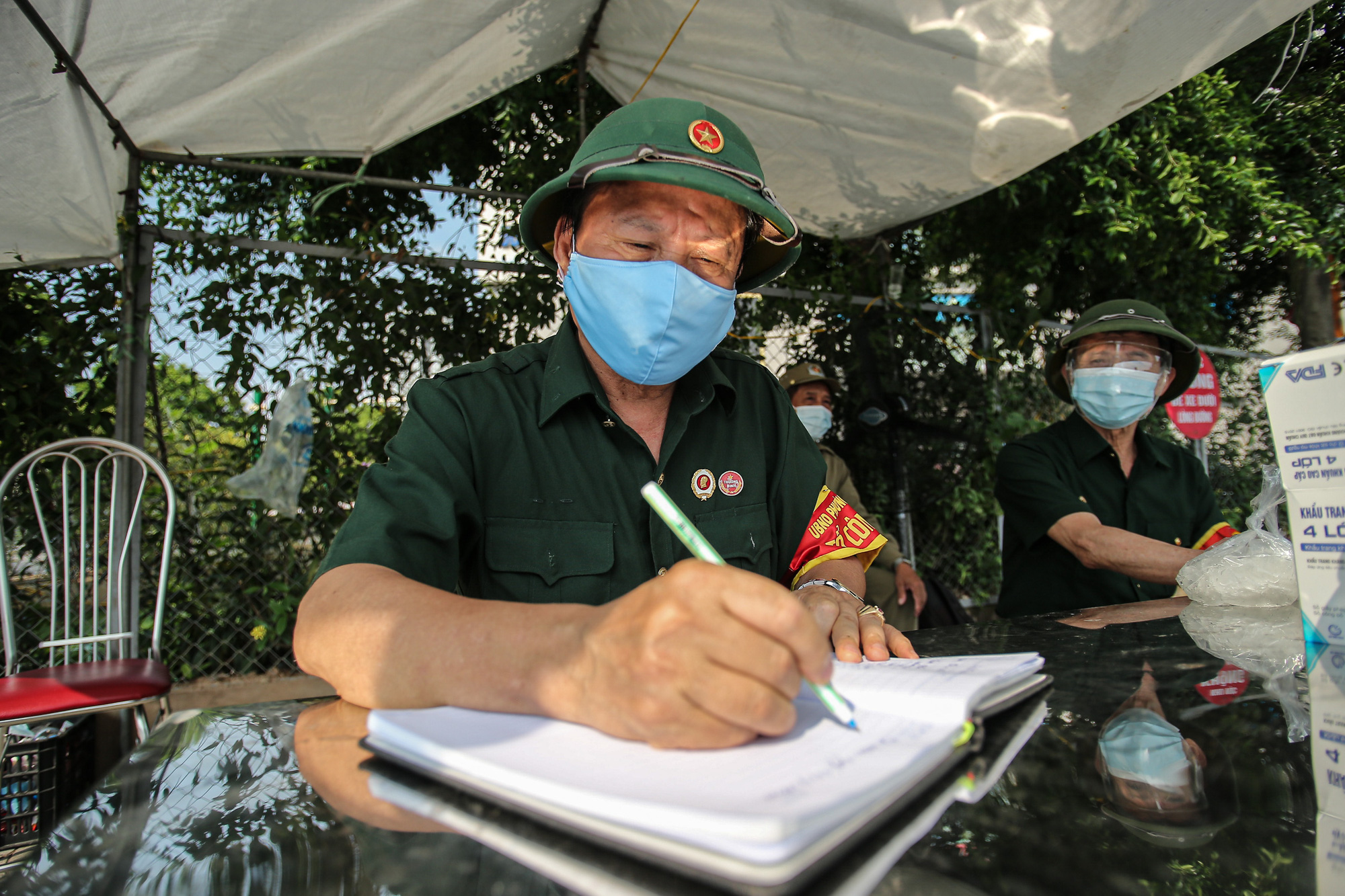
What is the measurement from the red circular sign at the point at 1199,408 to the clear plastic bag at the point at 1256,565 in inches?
200

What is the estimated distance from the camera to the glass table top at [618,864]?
48 cm

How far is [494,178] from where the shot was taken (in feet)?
15.8

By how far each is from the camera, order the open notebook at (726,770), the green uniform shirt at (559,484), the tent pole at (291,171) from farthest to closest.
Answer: the tent pole at (291,171) → the green uniform shirt at (559,484) → the open notebook at (726,770)

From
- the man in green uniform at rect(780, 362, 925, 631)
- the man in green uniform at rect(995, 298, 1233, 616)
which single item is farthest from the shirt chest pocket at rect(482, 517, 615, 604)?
the man in green uniform at rect(780, 362, 925, 631)

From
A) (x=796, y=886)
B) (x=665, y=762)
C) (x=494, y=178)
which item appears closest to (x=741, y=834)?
(x=796, y=886)

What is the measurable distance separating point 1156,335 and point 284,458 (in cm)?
401

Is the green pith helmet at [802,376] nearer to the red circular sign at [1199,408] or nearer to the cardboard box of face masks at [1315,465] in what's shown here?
the cardboard box of face masks at [1315,465]

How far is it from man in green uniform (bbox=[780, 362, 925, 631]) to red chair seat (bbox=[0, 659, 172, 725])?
2765 millimetres

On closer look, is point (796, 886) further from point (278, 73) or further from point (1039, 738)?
point (278, 73)

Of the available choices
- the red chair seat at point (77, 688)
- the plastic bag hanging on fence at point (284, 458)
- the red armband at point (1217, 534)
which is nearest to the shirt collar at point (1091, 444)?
the red armband at point (1217, 534)

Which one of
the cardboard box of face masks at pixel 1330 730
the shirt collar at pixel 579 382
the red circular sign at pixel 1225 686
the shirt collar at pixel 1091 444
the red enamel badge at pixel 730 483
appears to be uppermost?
the shirt collar at pixel 579 382

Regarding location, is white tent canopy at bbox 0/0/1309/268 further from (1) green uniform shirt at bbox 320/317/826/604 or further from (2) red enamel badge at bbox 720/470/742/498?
(2) red enamel badge at bbox 720/470/742/498

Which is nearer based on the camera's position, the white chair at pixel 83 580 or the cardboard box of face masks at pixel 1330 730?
the cardboard box of face masks at pixel 1330 730

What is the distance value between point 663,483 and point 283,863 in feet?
3.38
